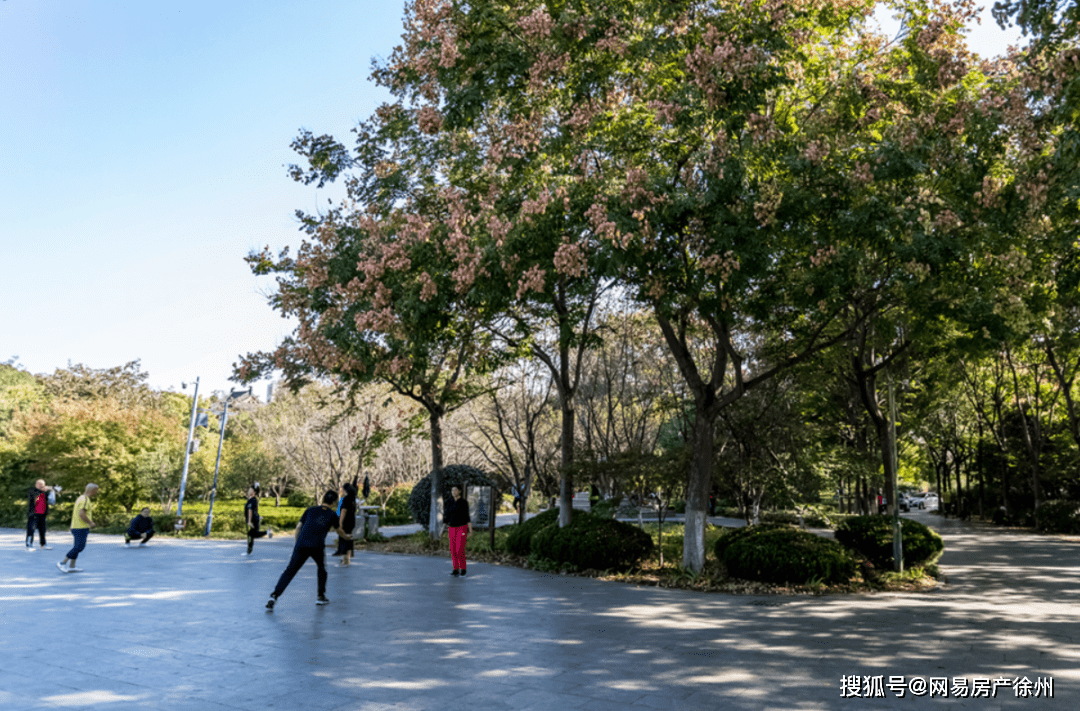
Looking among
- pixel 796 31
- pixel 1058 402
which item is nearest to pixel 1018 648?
pixel 796 31

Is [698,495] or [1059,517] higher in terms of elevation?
[698,495]

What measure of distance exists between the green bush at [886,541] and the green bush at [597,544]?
4044 mm

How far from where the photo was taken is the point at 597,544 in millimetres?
13508

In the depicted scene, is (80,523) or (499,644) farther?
(80,523)

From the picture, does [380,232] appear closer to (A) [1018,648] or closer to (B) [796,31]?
(B) [796,31]

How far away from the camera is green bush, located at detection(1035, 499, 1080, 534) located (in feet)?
85.6

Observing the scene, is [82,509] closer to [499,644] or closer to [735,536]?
[499,644]

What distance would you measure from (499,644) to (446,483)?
15.4m

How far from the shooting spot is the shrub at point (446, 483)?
22828 mm

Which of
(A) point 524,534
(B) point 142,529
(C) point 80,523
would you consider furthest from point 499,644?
(B) point 142,529

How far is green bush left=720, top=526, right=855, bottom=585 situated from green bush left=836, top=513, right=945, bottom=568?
68.4 inches

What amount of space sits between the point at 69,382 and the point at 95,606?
47.4 metres

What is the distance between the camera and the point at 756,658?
693 centimetres

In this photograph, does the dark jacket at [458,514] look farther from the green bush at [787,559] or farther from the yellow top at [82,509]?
the yellow top at [82,509]
